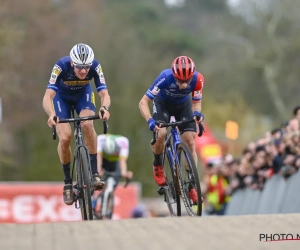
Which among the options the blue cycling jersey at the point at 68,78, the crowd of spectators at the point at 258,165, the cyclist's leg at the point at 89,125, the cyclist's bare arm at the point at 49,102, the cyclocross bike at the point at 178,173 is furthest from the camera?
the crowd of spectators at the point at 258,165

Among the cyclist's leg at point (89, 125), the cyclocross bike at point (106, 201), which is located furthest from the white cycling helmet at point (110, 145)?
Result: the cyclist's leg at point (89, 125)

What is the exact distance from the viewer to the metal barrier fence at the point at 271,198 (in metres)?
15.1

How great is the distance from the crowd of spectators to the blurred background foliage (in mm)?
22248

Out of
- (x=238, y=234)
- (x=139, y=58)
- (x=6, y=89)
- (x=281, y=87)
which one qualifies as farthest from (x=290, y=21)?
(x=238, y=234)

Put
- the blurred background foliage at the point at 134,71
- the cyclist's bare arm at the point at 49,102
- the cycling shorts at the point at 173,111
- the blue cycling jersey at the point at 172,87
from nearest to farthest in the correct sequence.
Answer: the cyclist's bare arm at the point at 49,102, the blue cycling jersey at the point at 172,87, the cycling shorts at the point at 173,111, the blurred background foliage at the point at 134,71

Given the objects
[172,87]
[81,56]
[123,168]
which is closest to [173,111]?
[172,87]

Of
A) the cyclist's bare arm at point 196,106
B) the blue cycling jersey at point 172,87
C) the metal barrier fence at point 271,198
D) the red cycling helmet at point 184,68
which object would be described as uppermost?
the red cycling helmet at point 184,68

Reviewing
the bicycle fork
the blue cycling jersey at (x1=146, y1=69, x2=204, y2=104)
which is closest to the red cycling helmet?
the blue cycling jersey at (x1=146, y1=69, x2=204, y2=104)

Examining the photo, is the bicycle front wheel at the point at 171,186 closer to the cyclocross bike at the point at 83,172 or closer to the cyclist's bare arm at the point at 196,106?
the cyclist's bare arm at the point at 196,106

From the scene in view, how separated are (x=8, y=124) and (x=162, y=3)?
47.6m

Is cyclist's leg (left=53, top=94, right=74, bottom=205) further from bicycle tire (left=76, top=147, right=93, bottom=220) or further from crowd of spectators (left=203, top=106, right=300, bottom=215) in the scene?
crowd of spectators (left=203, top=106, right=300, bottom=215)

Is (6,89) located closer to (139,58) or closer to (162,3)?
(139,58)

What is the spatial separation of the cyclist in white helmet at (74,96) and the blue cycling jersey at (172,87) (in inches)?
30.0

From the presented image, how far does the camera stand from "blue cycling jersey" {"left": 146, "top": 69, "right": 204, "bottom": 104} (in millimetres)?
12281
